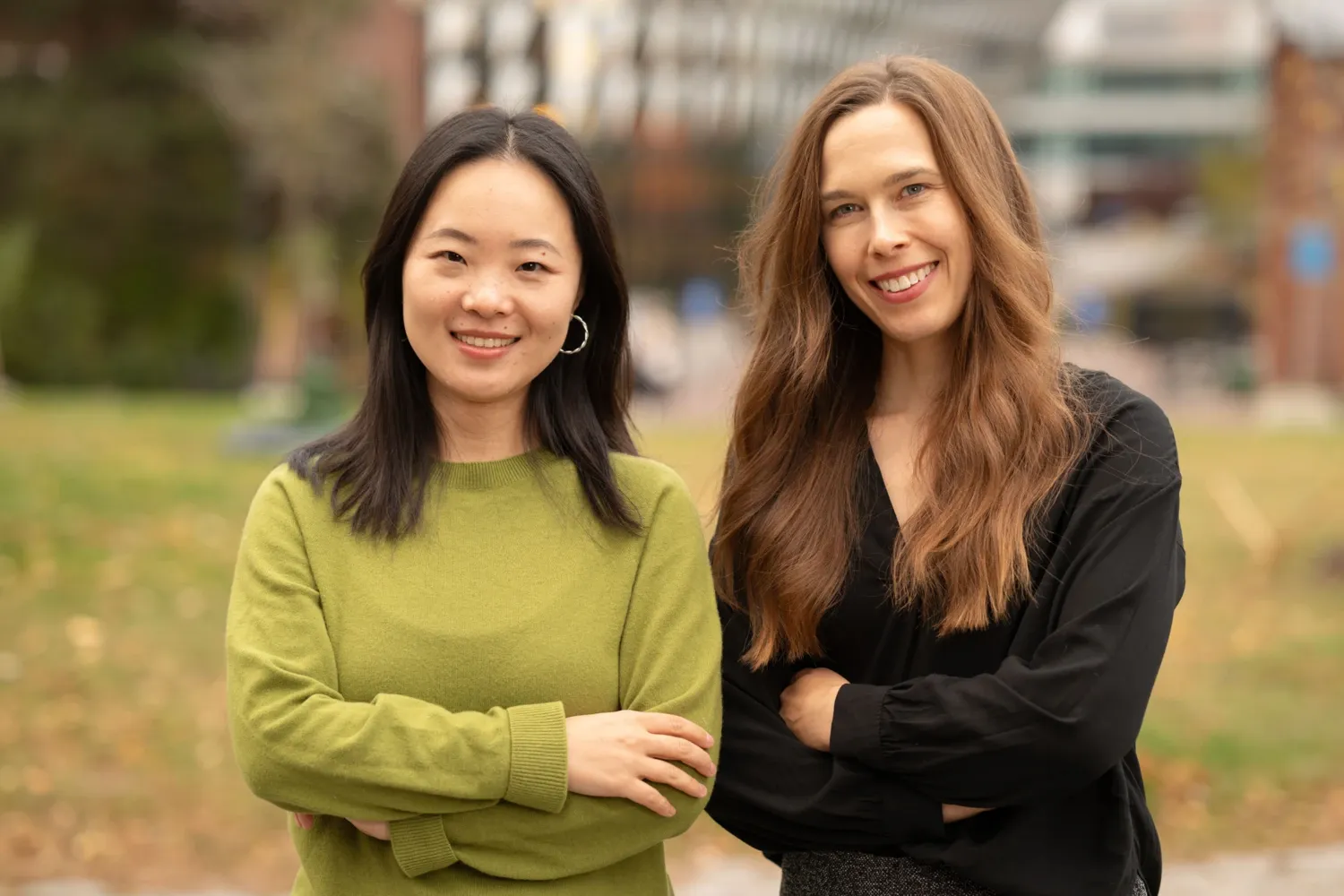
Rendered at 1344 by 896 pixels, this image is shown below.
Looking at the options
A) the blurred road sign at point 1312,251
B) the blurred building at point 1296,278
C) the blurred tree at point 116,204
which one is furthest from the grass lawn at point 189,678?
the blurred road sign at point 1312,251

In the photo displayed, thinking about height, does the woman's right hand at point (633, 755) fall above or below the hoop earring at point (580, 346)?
below

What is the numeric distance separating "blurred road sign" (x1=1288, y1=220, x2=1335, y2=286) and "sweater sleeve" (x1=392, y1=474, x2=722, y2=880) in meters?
25.1

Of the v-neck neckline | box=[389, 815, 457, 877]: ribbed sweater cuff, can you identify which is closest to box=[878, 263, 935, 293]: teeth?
the v-neck neckline

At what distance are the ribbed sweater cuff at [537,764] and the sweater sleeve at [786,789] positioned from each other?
1.28 feet

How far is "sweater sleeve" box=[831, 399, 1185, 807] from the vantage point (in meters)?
2.25

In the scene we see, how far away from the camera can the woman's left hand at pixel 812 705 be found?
2.45 m

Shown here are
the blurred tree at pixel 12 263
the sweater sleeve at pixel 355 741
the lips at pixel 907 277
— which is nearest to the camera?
the sweater sleeve at pixel 355 741

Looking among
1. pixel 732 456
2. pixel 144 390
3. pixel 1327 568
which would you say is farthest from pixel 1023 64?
pixel 732 456

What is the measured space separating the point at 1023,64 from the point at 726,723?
4314 cm

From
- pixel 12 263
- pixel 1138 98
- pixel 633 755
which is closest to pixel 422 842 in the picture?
pixel 633 755

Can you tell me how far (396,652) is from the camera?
2.32m

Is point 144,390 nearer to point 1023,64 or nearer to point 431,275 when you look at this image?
point 431,275

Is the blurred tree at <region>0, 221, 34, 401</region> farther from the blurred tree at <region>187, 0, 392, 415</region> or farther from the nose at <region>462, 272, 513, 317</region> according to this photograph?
the nose at <region>462, 272, 513, 317</region>

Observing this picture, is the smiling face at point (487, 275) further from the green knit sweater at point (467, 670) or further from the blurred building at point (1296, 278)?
the blurred building at point (1296, 278)
